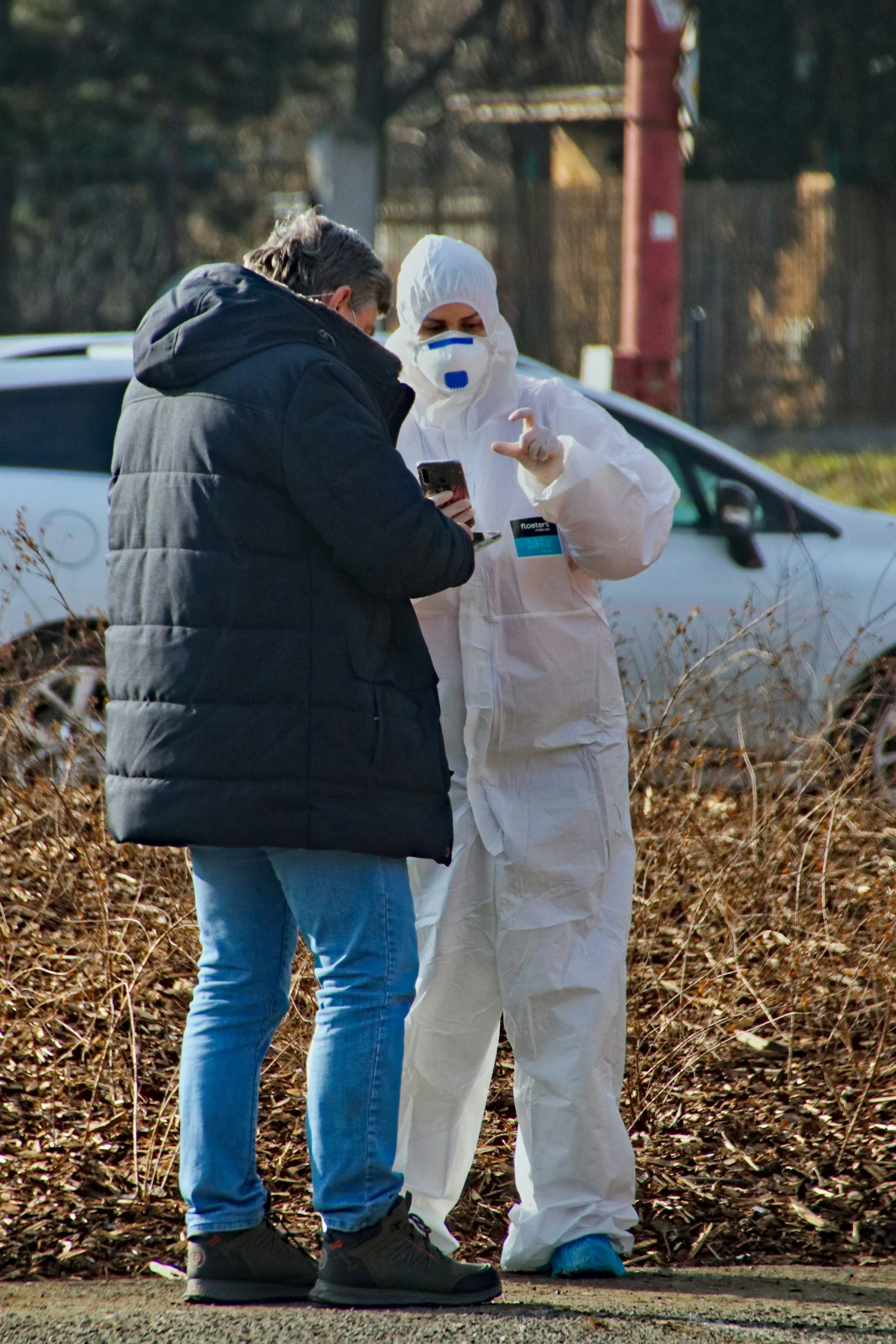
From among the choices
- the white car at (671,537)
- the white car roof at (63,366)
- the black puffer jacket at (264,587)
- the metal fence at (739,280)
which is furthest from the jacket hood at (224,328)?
the metal fence at (739,280)

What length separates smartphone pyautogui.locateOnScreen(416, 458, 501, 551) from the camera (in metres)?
2.93

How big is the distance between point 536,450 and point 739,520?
3.29m

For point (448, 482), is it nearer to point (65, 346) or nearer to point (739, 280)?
point (65, 346)

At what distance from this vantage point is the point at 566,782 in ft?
10.1

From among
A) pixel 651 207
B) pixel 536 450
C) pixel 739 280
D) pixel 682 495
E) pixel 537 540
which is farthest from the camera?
pixel 739 280

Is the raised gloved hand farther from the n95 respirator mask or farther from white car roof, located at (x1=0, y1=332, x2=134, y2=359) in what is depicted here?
white car roof, located at (x1=0, y1=332, x2=134, y2=359)

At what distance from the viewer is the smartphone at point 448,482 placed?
2934 millimetres

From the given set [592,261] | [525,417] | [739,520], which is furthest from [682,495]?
[592,261]

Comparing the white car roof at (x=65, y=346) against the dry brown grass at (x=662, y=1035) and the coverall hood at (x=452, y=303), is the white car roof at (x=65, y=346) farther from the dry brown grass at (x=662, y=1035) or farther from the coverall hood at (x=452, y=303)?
the coverall hood at (x=452, y=303)

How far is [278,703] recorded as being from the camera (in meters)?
2.64

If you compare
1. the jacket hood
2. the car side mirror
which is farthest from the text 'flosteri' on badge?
the car side mirror

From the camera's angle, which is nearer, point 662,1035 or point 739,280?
point 662,1035

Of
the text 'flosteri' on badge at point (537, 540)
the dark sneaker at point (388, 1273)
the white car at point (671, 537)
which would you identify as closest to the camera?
the dark sneaker at point (388, 1273)

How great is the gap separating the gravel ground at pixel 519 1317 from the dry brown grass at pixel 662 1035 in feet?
0.84
